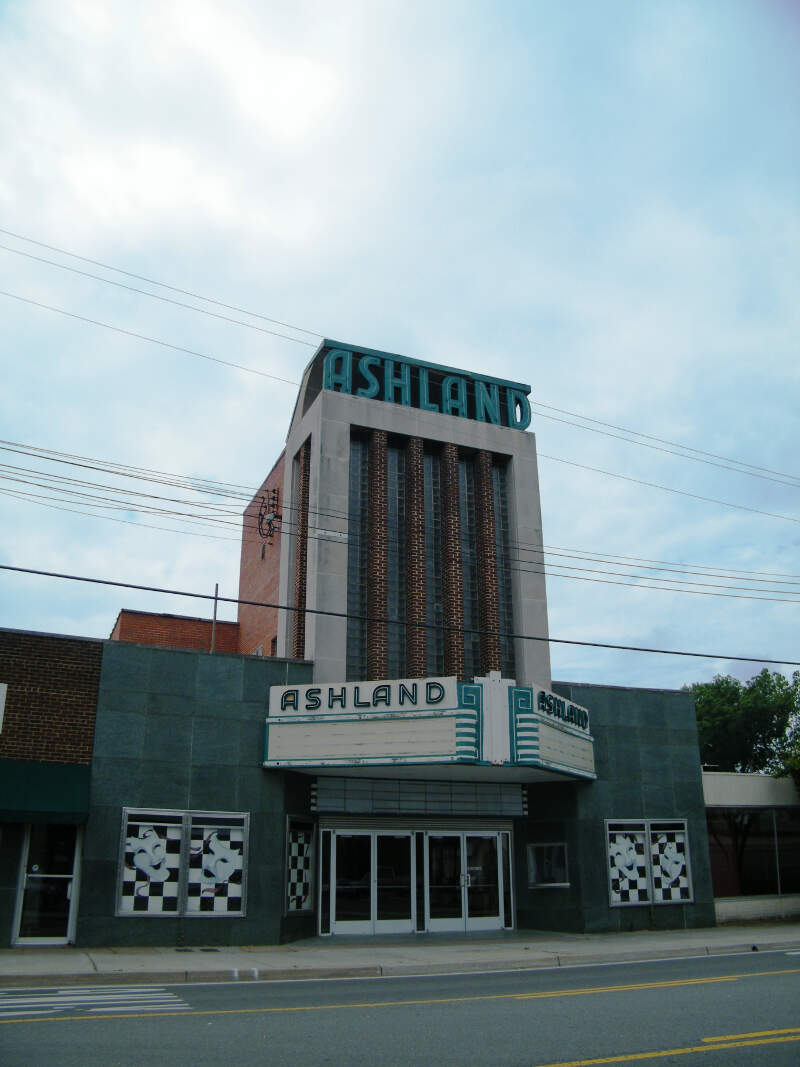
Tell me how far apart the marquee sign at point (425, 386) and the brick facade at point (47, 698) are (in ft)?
40.6

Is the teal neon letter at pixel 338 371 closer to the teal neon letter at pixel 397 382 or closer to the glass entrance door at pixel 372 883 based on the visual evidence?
the teal neon letter at pixel 397 382

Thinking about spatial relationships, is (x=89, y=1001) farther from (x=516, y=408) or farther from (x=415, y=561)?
(x=516, y=408)

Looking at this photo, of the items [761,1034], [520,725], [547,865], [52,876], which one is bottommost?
[761,1034]

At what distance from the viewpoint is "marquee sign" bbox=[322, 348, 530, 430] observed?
97.2 ft

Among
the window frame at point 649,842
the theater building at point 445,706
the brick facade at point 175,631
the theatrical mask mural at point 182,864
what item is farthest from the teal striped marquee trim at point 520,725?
the brick facade at point 175,631

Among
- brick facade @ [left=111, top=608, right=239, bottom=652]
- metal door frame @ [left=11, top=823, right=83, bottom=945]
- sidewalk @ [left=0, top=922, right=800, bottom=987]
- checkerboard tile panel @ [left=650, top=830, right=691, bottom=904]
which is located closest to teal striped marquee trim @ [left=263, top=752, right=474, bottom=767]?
sidewalk @ [left=0, top=922, right=800, bottom=987]

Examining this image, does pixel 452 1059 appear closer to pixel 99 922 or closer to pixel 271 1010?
pixel 271 1010

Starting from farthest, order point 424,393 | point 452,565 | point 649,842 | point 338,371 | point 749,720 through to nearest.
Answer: point 749,720
point 424,393
point 338,371
point 452,565
point 649,842

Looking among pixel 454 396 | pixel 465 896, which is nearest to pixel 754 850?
pixel 465 896

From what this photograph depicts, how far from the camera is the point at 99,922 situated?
63.8ft

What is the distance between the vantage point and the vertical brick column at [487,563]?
28422 millimetres

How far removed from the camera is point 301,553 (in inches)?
1153

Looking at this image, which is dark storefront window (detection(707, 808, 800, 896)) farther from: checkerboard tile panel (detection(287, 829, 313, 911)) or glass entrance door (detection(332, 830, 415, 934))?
checkerboard tile panel (detection(287, 829, 313, 911))

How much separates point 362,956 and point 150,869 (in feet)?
17.1
